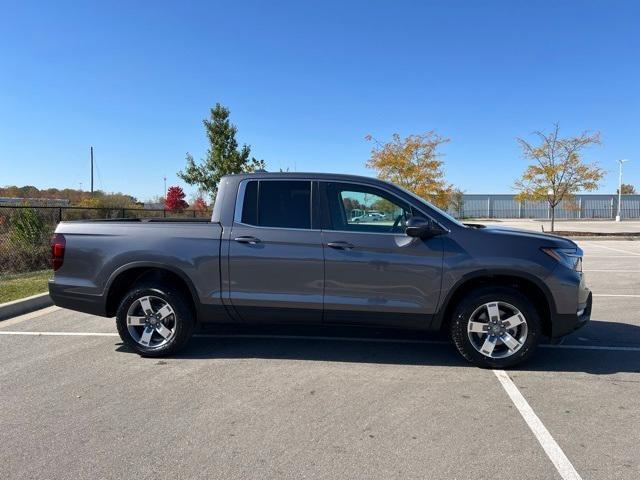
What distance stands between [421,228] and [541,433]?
192cm

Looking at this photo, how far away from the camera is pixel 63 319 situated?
666 cm

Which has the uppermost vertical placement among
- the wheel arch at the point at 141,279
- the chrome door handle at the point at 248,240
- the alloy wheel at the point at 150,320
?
the chrome door handle at the point at 248,240

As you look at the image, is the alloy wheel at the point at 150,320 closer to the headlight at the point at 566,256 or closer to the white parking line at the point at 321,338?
the white parking line at the point at 321,338

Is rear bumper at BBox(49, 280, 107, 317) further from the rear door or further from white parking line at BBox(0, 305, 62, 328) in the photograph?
white parking line at BBox(0, 305, 62, 328)

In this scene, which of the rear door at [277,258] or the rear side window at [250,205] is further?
the rear side window at [250,205]

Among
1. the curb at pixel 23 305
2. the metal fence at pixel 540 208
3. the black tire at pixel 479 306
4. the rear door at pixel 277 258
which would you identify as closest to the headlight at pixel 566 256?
the black tire at pixel 479 306

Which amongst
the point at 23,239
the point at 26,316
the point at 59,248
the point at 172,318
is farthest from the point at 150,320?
the point at 23,239

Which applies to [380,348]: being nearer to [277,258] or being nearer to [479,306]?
[479,306]

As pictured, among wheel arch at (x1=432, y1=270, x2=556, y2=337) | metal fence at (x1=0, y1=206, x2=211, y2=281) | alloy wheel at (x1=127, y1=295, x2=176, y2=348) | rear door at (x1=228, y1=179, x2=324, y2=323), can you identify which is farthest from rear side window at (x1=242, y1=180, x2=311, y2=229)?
metal fence at (x1=0, y1=206, x2=211, y2=281)

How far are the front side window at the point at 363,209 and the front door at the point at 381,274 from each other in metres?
0.01

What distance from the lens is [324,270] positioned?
15.2ft

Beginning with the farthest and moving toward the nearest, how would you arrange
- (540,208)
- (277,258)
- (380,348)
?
1. (540,208)
2. (380,348)
3. (277,258)

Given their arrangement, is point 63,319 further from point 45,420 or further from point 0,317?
point 45,420

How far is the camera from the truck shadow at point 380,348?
15.9 ft
